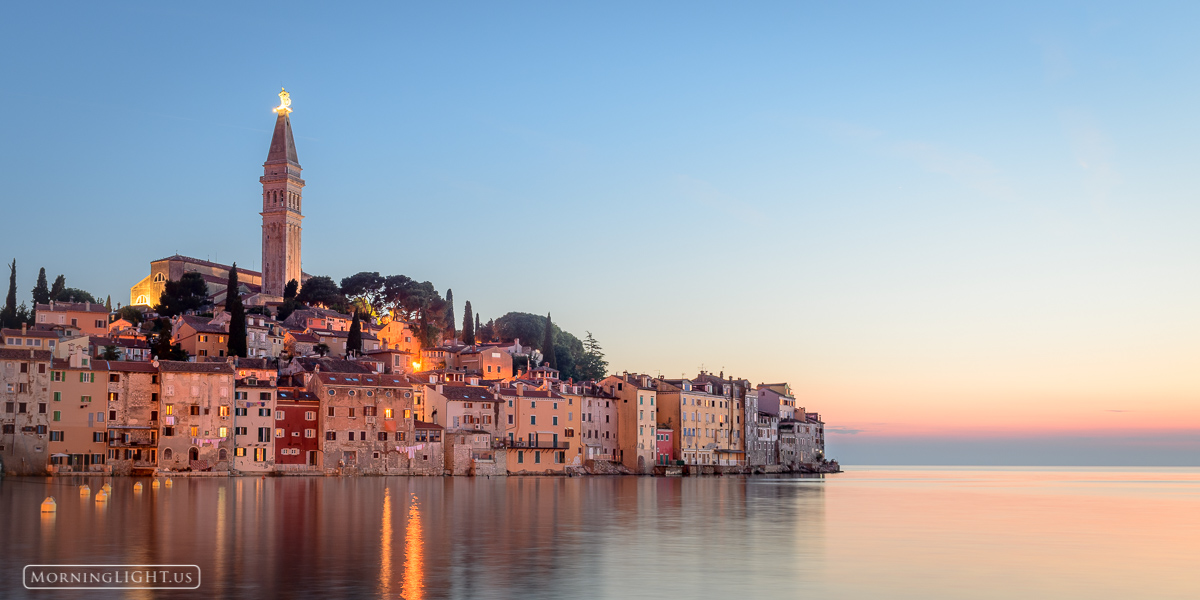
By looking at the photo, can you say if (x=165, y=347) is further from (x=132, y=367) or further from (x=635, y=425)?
(x=635, y=425)

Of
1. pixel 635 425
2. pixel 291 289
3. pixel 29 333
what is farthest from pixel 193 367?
pixel 291 289

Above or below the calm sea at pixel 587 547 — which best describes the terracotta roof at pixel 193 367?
above

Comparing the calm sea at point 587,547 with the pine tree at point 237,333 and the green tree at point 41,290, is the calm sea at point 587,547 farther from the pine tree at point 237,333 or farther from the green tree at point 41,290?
the green tree at point 41,290

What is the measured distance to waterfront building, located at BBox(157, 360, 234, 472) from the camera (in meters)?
74.8

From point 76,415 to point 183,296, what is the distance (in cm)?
5504

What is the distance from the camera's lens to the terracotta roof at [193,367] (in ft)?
248

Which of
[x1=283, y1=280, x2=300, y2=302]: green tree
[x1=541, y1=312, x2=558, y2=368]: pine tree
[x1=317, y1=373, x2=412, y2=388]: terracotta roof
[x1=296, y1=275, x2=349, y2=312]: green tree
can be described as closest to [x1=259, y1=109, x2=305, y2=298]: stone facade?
[x1=283, y1=280, x2=300, y2=302]: green tree

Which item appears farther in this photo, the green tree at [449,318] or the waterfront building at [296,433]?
the green tree at [449,318]

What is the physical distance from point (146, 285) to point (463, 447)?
75.5 metres

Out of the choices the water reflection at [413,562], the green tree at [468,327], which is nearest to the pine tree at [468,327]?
the green tree at [468,327]

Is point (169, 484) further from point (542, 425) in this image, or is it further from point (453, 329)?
Result: point (453, 329)

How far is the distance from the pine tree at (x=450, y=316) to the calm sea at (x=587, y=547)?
85.4 meters

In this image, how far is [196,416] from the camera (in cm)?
7569

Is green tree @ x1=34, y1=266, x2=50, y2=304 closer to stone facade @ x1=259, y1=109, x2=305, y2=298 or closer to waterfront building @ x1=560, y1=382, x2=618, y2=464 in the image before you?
stone facade @ x1=259, y1=109, x2=305, y2=298
